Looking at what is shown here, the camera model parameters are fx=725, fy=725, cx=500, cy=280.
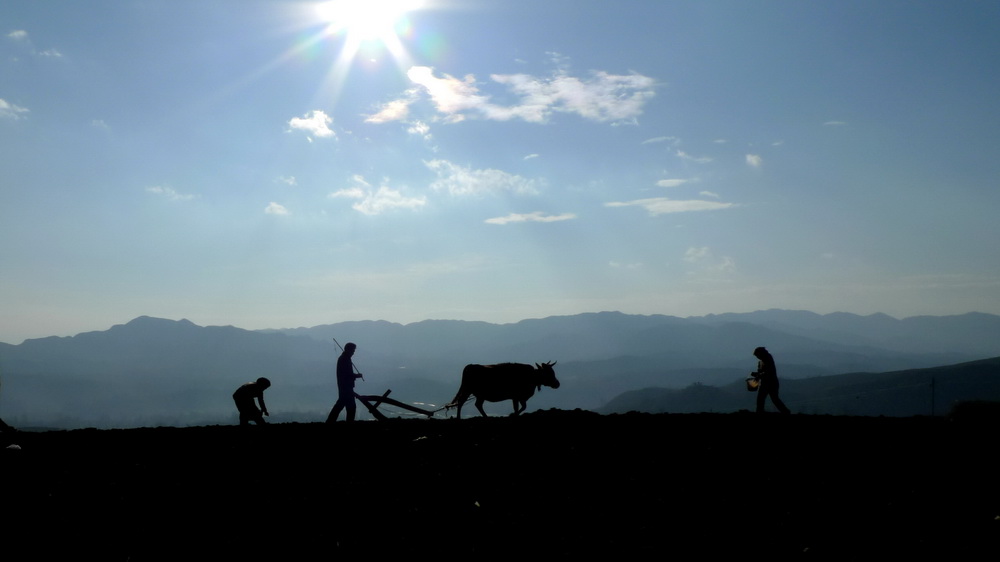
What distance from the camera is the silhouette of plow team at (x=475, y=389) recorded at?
19312 mm

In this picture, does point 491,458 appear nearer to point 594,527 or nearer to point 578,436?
point 578,436

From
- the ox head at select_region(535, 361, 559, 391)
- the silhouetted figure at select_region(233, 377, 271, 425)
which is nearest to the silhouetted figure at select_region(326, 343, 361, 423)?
the silhouetted figure at select_region(233, 377, 271, 425)

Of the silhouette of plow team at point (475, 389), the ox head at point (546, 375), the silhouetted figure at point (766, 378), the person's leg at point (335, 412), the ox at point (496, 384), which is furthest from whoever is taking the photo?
the ox head at point (546, 375)

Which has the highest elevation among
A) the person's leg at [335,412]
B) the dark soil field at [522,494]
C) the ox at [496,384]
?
the ox at [496,384]

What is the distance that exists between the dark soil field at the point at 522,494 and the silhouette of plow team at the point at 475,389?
3.08 metres

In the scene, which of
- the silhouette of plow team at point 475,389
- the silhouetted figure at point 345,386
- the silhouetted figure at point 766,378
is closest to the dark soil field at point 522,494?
the silhouette of plow team at point 475,389

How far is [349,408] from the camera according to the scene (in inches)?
771

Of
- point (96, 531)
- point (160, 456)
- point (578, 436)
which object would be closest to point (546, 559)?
point (96, 531)

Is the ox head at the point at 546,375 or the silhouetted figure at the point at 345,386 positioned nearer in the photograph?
the silhouetted figure at the point at 345,386

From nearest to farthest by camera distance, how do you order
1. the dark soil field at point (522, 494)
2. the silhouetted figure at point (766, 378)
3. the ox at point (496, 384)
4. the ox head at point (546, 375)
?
the dark soil field at point (522, 494) → the silhouetted figure at point (766, 378) → the ox at point (496, 384) → the ox head at point (546, 375)

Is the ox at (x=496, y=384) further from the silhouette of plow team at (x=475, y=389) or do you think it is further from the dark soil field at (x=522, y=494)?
the dark soil field at (x=522, y=494)

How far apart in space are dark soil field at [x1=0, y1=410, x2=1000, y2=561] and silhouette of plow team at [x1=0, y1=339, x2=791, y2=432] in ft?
10.1

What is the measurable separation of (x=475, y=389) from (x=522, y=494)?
12382 mm

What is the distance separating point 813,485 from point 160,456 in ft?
39.1
